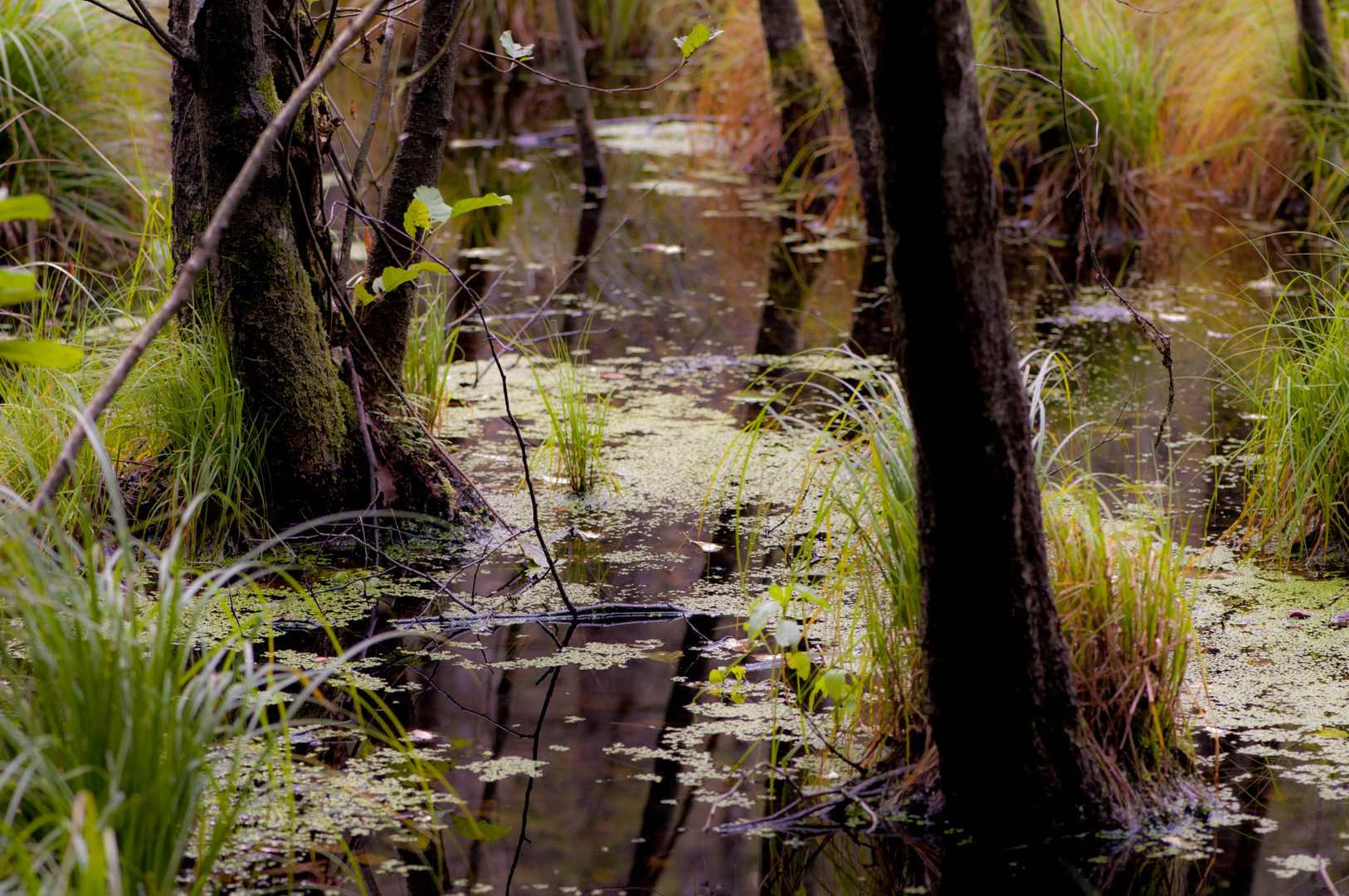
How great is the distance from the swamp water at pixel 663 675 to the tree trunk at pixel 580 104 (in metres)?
2.16

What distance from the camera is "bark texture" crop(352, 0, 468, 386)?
10.6 feet

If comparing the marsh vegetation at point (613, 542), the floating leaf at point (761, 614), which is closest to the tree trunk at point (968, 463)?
the marsh vegetation at point (613, 542)

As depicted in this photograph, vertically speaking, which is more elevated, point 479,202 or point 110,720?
point 479,202

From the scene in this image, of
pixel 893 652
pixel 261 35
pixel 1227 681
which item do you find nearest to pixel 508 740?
pixel 893 652

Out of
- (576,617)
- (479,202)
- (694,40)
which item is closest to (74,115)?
(479,202)

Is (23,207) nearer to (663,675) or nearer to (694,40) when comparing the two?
(663,675)

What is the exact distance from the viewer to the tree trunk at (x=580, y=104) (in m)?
6.69

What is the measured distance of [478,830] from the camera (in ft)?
6.63

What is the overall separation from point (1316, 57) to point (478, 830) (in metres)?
6.27

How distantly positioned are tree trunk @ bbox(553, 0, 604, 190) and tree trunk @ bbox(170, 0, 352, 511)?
328 centimetres

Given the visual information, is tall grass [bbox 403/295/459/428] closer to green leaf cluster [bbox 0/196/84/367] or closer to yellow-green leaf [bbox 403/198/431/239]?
yellow-green leaf [bbox 403/198/431/239]

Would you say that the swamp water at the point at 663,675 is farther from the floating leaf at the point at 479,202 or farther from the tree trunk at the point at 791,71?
the tree trunk at the point at 791,71

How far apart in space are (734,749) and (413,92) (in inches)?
74.8

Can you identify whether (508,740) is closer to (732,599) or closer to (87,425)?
(732,599)
